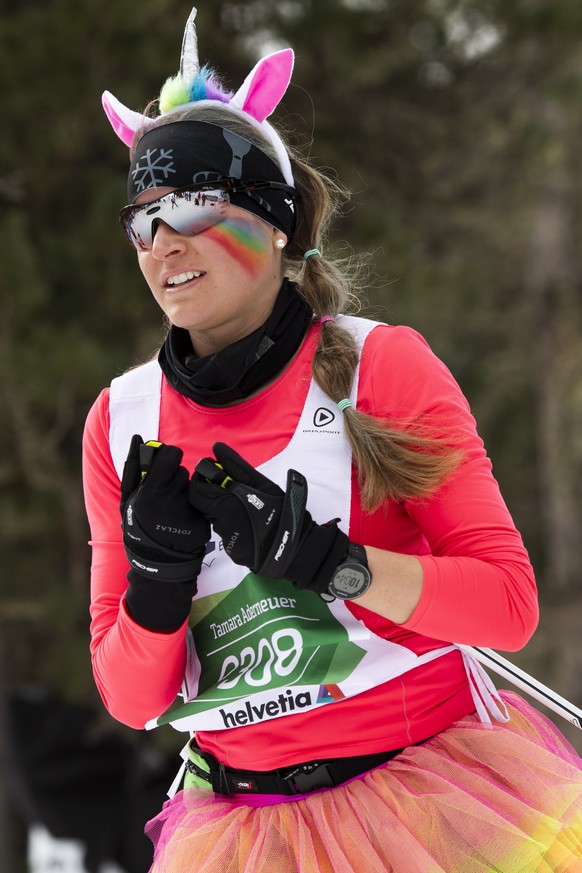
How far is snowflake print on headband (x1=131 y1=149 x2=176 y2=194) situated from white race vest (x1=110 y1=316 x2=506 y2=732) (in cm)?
46

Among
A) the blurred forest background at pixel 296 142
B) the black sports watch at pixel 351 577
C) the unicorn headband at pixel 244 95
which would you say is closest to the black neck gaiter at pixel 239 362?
the unicorn headband at pixel 244 95

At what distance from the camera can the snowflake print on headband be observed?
73.4 inches

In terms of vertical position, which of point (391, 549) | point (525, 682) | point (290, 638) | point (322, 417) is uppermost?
point (322, 417)

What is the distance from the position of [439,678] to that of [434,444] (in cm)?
41

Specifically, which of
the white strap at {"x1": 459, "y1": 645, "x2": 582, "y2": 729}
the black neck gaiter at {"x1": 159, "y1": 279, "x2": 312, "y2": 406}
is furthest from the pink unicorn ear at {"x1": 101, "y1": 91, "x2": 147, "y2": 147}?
the white strap at {"x1": 459, "y1": 645, "x2": 582, "y2": 729}

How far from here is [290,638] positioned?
1731mm

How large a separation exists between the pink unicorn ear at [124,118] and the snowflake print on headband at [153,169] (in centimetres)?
14

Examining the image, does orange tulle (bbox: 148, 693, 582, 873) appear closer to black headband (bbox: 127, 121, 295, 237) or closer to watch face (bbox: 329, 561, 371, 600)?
watch face (bbox: 329, 561, 371, 600)

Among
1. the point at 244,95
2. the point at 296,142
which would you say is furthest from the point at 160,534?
the point at 296,142

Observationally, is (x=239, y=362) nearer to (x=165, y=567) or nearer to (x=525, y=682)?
(x=165, y=567)

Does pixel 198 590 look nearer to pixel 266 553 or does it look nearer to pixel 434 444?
pixel 266 553

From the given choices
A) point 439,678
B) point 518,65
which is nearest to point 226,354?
point 439,678

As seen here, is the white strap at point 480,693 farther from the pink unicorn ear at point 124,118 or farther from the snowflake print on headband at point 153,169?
the pink unicorn ear at point 124,118

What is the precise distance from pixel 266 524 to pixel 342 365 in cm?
40
